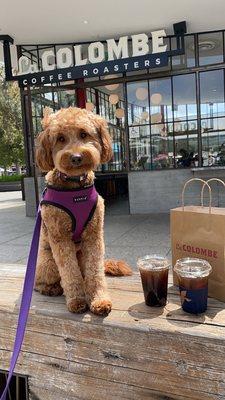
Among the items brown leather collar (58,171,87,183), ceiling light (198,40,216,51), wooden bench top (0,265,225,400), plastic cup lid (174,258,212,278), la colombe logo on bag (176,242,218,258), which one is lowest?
wooden bench top (0,265,225,400)

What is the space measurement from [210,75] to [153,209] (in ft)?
→ 11.8

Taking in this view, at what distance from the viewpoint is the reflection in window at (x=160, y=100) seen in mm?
10031

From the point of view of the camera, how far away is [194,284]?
189cm

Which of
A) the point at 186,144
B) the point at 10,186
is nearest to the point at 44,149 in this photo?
the point at 186,144

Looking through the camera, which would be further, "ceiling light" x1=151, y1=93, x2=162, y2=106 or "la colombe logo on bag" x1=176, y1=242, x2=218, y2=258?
"ceiling light" x1=151, y1=93, x2=162, y2=106

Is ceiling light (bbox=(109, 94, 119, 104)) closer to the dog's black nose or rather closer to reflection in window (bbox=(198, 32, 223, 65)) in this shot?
reflection in window (bbox=(198, 32, 223, 65))

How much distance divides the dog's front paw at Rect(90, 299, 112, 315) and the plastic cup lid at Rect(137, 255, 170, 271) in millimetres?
256

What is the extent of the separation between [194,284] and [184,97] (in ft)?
28.5

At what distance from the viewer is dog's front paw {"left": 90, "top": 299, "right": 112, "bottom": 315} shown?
6.66 feet

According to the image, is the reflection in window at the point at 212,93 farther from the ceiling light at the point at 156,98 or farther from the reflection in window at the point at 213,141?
the ceiling light at the point at 156,98

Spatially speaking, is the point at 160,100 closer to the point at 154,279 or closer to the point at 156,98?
the point at 156,98

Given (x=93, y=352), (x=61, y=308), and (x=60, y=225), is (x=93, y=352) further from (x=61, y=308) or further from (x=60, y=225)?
(x=60, y=225)

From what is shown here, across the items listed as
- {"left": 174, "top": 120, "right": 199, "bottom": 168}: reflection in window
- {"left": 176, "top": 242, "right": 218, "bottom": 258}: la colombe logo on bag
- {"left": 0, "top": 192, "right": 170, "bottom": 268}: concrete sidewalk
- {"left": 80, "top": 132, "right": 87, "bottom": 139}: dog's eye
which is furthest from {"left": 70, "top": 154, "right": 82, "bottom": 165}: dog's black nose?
{"left": 174, "top": 120, "right": 199, "bottom": 168}: reflection in window

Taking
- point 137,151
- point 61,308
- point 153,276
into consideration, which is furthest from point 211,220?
point 137,151
